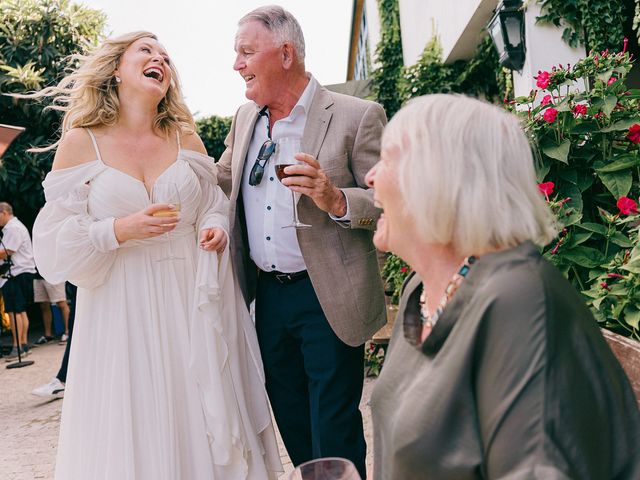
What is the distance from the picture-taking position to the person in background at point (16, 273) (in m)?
8.96

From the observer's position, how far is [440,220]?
126cm

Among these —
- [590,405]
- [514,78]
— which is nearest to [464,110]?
[590,405]

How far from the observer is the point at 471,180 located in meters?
1.22

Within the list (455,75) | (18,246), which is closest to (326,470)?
(455,75)

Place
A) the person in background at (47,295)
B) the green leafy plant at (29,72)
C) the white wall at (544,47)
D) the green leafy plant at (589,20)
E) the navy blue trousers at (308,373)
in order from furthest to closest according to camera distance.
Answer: the green leafy plant at (29,72) < the person in background at (47,295) < the white wall at (544,47) < the green leafy plant at (589,20) < the navy blue trousers at (308,373)

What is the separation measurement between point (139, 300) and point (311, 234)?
82cm

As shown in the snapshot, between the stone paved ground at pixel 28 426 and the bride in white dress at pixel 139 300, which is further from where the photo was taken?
the stone paved ground at pixel 28 426

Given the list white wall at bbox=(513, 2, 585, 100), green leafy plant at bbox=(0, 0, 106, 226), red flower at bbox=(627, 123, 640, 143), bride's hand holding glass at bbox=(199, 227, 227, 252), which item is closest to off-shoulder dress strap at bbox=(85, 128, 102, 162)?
bride's hand holding glass at bbox=(199, 227, 227, 252)

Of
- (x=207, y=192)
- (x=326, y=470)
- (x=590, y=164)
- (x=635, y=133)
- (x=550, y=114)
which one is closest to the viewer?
(x=326, y=470)

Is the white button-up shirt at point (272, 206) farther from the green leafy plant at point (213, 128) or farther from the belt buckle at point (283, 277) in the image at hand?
the green leafy plant at point (213, 128)

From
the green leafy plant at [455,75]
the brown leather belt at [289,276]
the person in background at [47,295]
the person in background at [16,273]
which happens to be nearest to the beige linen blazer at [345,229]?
the brown leather belt at [289,276]

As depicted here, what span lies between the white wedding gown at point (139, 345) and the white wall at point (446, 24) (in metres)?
4.49

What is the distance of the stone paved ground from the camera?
4.59m

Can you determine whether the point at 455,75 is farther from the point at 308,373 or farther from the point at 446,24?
the point at 308,373
